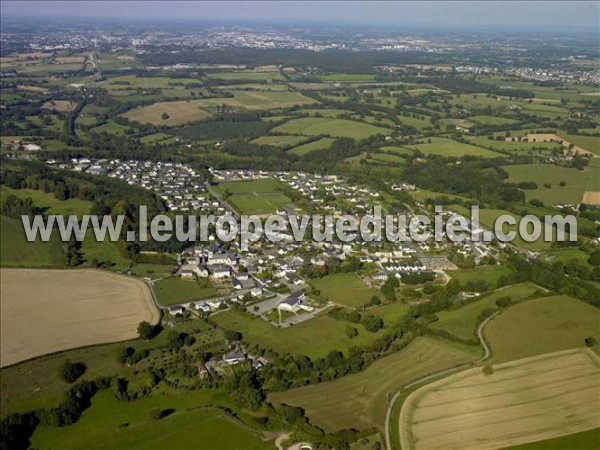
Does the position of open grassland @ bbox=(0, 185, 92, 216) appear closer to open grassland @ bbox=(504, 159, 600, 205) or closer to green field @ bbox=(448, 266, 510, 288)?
green field @ bbox=(448, 266, 510, 288)

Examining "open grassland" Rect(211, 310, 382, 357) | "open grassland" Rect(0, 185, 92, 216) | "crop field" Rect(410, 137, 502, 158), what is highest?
"crop field" Rect(410, 137, 502, 158)

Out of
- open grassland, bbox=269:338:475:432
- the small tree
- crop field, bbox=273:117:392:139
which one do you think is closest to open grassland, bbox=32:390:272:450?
the small tree

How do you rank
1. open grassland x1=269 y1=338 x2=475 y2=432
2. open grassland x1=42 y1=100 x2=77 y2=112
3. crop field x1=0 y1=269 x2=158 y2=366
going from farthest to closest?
open grassland x1=42 y1=100 x2=77 y2=112
crop field x1=0 y1=269 x2=158 y2=366
open grassland x1=269 y1=338 x2=475 y2=432

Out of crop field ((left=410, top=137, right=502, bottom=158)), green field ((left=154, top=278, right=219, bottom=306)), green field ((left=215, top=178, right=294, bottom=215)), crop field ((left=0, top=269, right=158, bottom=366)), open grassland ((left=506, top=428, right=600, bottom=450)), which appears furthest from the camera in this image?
crop field ((left=410, top=137, right=502, bottom=158))

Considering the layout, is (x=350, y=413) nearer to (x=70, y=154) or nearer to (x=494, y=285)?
(x=494, y=285)

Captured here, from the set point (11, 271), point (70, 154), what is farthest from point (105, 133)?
point (11, 271)

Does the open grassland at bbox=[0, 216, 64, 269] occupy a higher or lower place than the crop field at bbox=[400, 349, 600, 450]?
higher

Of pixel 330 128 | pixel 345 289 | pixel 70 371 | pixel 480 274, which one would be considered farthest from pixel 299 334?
pixel 330 128
